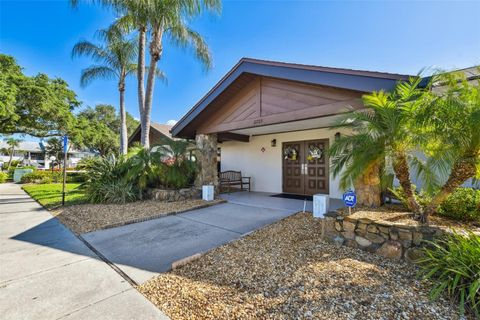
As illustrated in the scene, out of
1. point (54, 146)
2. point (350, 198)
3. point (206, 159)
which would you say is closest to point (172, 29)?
point (206, 159)

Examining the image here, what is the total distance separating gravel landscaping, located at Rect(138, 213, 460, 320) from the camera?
6.88 feet

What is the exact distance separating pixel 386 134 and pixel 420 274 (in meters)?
1.95

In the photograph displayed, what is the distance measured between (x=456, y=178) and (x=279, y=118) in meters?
3.77

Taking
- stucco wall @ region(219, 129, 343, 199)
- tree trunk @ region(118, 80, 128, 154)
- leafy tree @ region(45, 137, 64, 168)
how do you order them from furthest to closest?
leafy tree @ region(45, 137, 64, 168), tree trunk @ region(118, 80, 128, 154), stucco wall @ region(219, 129, 343, 199)

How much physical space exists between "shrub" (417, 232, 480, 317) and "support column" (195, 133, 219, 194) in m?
6.78

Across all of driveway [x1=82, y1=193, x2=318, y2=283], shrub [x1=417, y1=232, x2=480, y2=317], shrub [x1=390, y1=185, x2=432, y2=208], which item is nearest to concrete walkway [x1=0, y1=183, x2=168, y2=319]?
driveway [x1=82, y1=193, x2=318, y2=283]

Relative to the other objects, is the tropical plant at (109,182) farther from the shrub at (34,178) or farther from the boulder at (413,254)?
the shrub at (34,178)

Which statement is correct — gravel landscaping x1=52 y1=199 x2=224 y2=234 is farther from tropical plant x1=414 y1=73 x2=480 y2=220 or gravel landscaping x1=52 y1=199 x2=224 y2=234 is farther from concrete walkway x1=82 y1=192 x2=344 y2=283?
tropical plant x1=414 y1=73 x2=480 y2=220

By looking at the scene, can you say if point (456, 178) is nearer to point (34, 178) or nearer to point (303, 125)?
point (303, 125)

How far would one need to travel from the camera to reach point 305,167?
28.9 feet

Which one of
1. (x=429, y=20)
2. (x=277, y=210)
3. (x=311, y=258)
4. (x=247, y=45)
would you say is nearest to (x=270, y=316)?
(x=311, y=258)

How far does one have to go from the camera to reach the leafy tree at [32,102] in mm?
10734

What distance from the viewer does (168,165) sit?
26.7ft

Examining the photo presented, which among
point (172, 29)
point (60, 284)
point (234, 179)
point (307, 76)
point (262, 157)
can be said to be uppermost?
point (172, 29)
